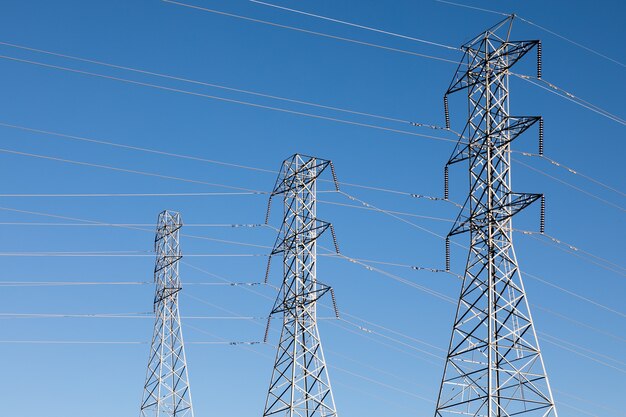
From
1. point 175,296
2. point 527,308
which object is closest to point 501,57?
point 527,308

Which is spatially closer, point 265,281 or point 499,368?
point 499,368

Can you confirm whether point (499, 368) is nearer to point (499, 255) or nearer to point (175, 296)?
point (499, 255)

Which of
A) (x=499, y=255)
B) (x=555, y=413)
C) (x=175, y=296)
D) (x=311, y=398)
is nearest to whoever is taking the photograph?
(x=555, y=413)

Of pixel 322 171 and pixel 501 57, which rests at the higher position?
pixel 501 57

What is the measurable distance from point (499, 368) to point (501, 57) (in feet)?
41.6

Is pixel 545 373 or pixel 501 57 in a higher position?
pixel 501 57

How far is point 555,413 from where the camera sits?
119ft

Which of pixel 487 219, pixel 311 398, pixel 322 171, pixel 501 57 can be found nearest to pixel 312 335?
pixel 311 398

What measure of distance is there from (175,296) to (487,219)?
23.6 meters

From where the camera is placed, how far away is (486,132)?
1640 inches

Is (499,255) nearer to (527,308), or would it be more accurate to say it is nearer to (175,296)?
(527,308)

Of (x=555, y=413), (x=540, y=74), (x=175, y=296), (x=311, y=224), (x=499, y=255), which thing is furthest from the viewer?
(x=175, y=296)

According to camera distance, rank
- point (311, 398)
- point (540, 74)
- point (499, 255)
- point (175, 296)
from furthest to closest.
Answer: point (175, 296) < point (311, 398) < point (540, 74) < point (499, 255)

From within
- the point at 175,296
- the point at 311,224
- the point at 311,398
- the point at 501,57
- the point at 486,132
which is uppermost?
the point at 501,57
